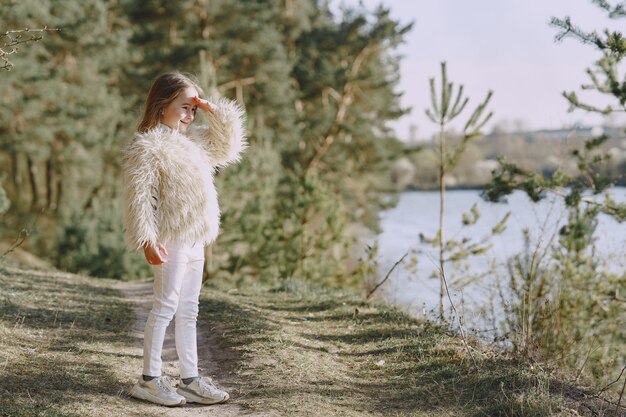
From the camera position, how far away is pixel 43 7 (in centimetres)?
1820

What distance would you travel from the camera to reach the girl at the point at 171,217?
4191 millimetres

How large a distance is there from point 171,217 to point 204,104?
810 millimetres

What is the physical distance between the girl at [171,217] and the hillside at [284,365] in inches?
8.9

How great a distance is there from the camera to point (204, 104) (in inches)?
178

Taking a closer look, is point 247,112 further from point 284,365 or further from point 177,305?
point 177,305

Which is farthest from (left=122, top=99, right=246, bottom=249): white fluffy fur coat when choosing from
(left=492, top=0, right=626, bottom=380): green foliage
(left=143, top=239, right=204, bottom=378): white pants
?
(left=492, top=0, right=626, bottom=380): green foliage

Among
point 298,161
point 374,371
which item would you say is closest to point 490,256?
point 374,371

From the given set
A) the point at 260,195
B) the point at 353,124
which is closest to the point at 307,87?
the point at 353,124

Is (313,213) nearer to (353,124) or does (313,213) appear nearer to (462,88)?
(462,88)

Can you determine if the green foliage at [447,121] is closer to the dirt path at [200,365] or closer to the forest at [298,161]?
the forest at [298,161]

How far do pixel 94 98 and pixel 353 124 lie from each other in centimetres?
1067

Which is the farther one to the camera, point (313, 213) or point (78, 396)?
point (313, 213)

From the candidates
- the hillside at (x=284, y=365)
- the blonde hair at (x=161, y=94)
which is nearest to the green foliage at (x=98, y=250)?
the hillside at (x=284, y=365)

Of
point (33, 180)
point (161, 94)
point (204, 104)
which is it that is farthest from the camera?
point (33, 180)
